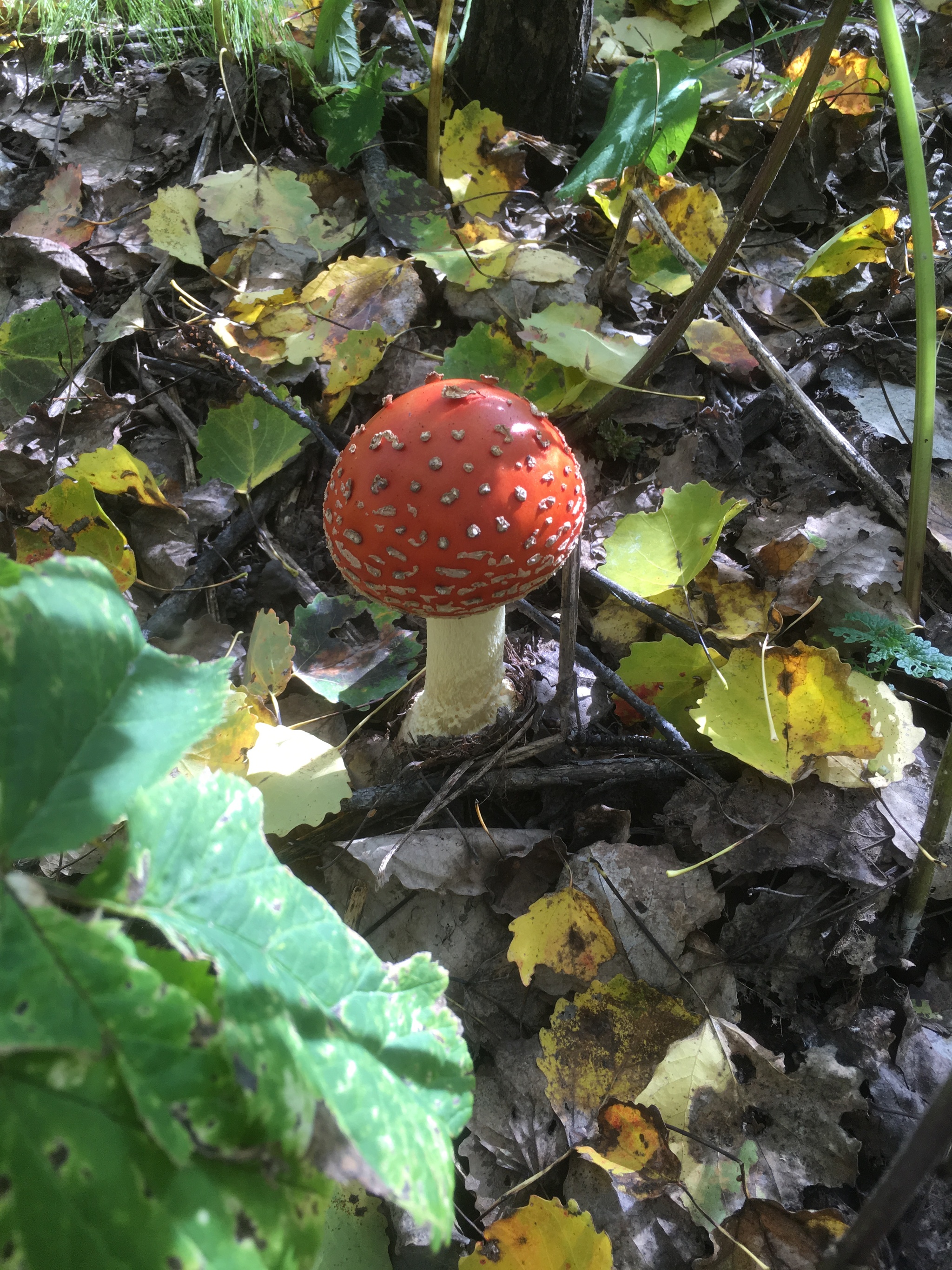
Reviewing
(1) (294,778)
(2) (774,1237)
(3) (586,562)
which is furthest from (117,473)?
(2) (774,1237)

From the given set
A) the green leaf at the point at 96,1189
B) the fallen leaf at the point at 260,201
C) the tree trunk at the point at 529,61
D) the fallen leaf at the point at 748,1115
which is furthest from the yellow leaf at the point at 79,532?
the tree trunk at the point at 529,61

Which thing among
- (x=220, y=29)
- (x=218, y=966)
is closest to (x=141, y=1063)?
(x=218, y=966)

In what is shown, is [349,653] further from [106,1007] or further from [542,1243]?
[106,1007]

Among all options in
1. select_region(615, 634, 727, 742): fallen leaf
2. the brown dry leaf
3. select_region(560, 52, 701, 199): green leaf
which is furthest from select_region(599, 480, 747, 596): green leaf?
the brown dry leaf

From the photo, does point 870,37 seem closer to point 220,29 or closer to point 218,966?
point 220,29

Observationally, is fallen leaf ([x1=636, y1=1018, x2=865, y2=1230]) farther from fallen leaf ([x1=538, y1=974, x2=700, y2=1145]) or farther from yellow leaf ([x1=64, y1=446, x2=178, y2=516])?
yellow leaf ([x1=64, y1=446, x2=178, y2=516])
